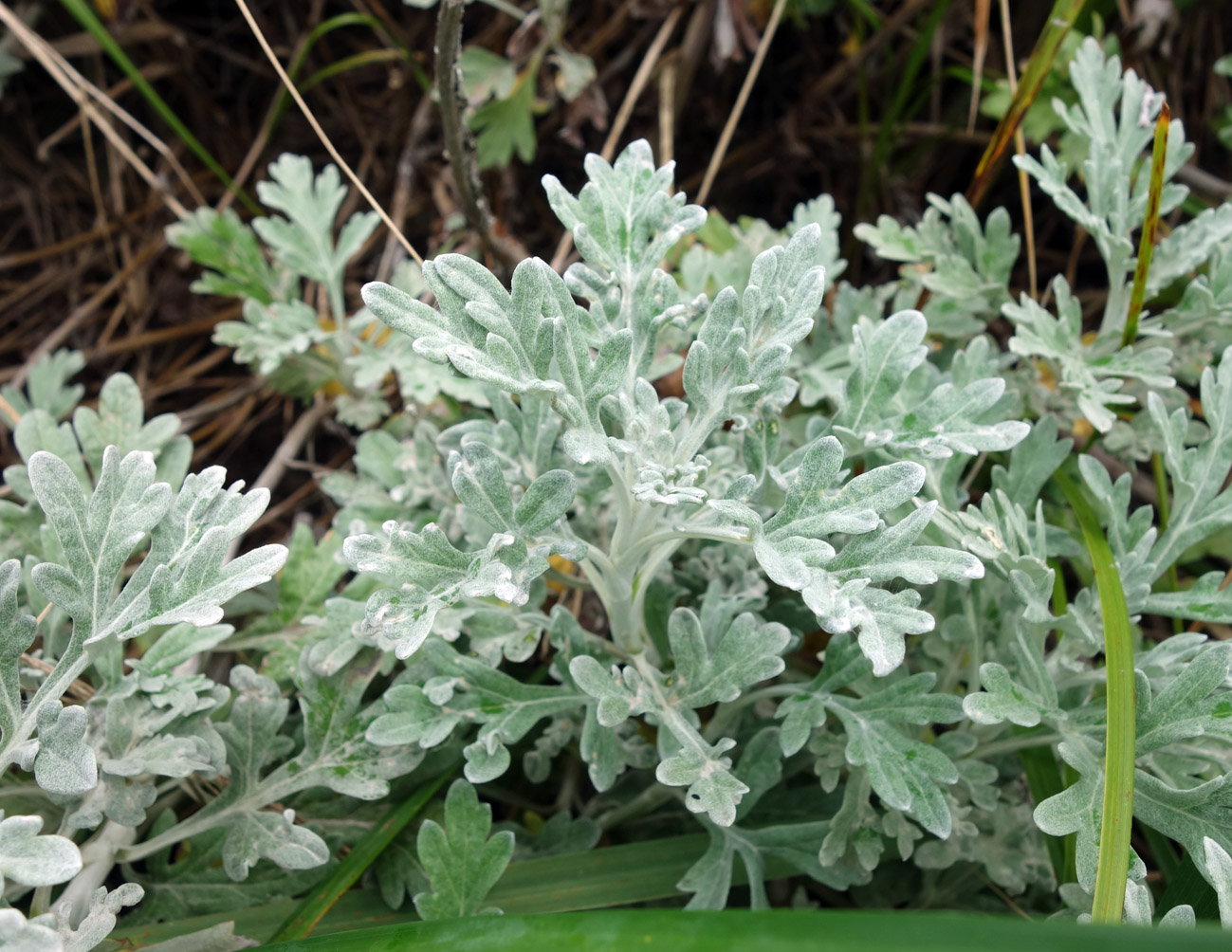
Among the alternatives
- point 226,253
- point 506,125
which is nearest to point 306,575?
point 226,253

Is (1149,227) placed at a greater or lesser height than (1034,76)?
lesser

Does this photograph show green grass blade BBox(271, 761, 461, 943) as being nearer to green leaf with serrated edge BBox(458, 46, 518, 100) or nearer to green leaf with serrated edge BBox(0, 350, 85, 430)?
green leaf with serrated edge BBox(0, 350, 85, 430)

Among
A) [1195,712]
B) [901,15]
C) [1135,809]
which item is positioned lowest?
[1135,809]

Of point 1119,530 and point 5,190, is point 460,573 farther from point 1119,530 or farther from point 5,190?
point 5,190

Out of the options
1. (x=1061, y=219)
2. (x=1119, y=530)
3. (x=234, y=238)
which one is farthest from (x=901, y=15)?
(x=234, y=238)

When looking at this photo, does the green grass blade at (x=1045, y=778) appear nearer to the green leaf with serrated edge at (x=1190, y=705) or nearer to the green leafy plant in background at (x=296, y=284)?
the green leaf with serrated edge at (x=1190, y=705)

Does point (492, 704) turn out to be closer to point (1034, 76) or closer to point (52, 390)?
point (52, 390)
